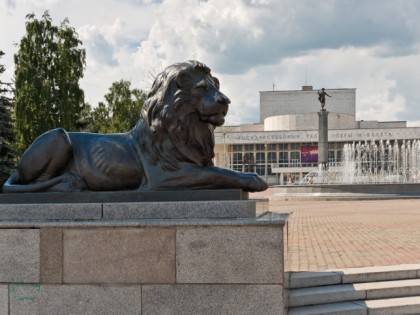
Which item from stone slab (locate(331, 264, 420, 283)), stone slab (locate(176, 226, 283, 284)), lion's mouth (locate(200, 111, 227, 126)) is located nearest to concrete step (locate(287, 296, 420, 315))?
stone slab (locate(331, 264, 420, 283))

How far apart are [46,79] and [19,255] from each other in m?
30.6

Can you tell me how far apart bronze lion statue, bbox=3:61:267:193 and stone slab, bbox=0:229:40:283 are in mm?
648

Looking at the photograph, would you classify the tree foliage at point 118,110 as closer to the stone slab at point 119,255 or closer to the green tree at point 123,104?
the green tree at point 123,104

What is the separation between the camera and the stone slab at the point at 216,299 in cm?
459

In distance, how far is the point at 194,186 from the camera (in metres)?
5.16

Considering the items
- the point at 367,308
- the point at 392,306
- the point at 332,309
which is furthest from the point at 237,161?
Answer: the point at 332,309

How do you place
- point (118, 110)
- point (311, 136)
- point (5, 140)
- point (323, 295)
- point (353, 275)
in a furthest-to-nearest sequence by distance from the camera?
1. point (311, 136)
2. point (118, 110)
3. point (5, 140)
4. point (353, 275)
5. point (323, 295)

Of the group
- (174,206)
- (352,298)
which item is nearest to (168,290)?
(174,206)

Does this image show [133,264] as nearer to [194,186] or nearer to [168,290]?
[168,290]

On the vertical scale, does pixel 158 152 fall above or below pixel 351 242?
above

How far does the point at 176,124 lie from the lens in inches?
203

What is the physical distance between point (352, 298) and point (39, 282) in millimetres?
3471

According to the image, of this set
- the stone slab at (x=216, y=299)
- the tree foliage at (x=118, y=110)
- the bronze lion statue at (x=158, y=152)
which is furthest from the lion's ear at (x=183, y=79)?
the tree foliage at (x=118, y=110)

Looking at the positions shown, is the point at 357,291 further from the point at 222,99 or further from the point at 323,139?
the point at 323,139
